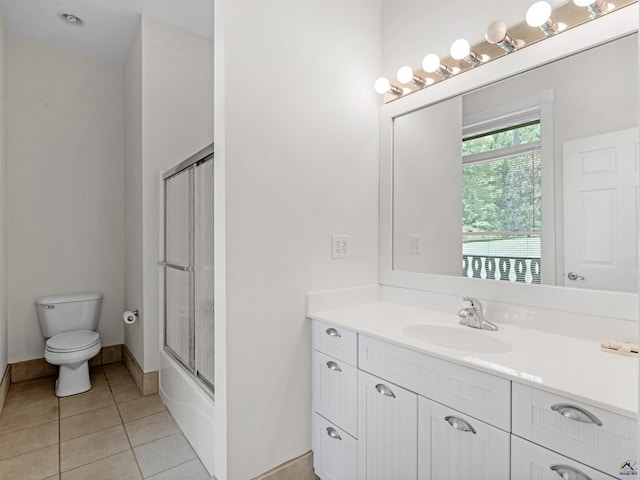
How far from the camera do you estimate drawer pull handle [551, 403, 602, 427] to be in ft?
2.73

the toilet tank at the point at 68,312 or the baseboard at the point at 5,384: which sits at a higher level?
the toilet tank at the point at 68,312

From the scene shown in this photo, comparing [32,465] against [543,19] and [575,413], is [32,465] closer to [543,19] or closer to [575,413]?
[575,413]

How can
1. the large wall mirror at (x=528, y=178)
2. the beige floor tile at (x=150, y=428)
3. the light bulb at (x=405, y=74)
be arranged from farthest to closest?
the beige floor tile at (x=150, y=428)
the light bulb at (x=405, y=74)
the large wall mirror at (x=528, y=178)

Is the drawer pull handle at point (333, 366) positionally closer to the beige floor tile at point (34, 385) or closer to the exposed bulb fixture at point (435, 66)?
the exposed bulb fixture at point (435, 66)

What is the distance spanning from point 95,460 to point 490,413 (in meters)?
1.93

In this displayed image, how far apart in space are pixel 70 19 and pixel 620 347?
12.1 feet

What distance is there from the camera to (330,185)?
1762mm

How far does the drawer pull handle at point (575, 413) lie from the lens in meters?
0.83

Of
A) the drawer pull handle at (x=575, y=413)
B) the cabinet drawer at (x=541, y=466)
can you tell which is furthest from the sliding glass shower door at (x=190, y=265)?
the drawer pull handle at (x=575, y=413)

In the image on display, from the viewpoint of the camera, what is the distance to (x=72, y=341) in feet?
8.59

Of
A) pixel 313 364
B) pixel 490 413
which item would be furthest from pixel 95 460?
pixel 490 413

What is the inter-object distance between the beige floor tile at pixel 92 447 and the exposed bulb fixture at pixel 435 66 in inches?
97.8

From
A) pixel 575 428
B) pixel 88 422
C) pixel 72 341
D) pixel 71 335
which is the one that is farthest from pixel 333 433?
pixel 71 335

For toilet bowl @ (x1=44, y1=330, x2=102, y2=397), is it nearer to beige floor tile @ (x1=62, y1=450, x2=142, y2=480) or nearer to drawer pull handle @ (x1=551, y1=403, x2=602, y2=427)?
beige floor tile @ (x1=62, y1=450, x2=142, y2=480)
